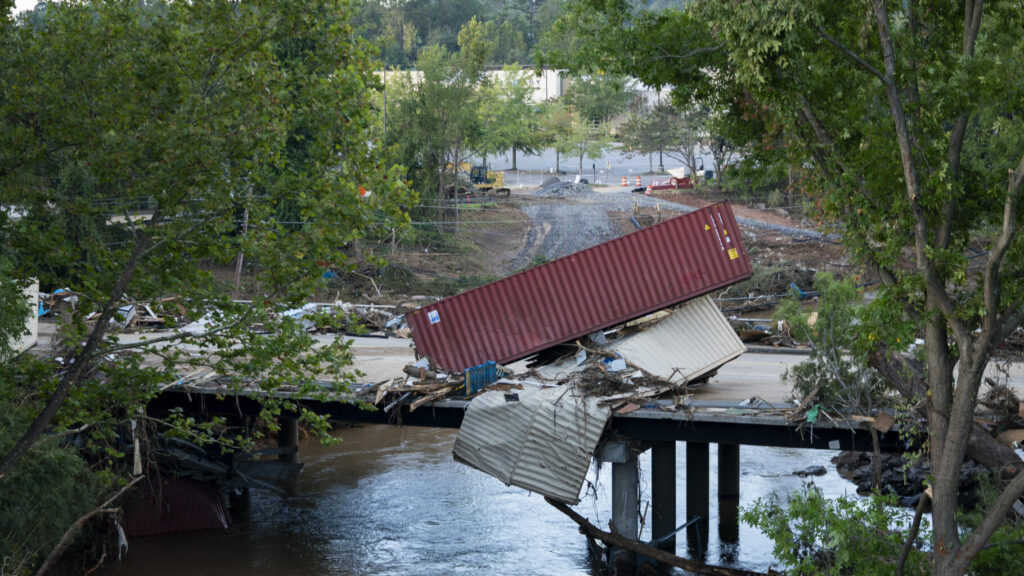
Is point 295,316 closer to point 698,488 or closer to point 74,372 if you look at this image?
point 698,488

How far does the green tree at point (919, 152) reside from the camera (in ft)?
39.8

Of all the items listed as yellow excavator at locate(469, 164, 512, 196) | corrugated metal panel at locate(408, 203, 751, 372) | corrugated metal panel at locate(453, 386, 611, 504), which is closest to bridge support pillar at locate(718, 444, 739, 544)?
corrugated metal panel at locate(408, 203, 751, 372)

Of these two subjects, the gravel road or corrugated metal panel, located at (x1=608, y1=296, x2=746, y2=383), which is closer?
corrugated metal panel, located at (x1=608, y1=296, x2=746, y2=383)

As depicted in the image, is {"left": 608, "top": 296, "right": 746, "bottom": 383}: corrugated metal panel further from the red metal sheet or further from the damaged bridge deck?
the red metal sheet

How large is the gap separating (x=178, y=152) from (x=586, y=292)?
39.5 feet

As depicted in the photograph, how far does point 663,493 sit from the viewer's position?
21156 mm

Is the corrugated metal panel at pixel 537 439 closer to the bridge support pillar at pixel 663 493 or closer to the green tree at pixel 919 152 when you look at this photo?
the bridge support pillar at pixel 663 493

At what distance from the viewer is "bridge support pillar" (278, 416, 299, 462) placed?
90.5ft

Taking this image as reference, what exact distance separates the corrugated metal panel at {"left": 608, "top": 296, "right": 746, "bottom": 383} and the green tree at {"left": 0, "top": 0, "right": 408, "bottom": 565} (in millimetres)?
8895

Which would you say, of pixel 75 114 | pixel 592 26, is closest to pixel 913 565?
pixel 592 26

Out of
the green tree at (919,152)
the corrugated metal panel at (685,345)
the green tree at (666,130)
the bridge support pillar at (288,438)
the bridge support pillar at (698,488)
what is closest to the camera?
the green tree at (919,152)

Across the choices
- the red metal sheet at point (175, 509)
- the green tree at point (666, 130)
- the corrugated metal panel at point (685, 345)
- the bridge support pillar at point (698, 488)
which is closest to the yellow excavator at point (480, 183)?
the green tree at point (666, 130)

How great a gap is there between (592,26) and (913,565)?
32.4 ft

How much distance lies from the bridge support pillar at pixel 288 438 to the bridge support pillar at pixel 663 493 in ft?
37.7
